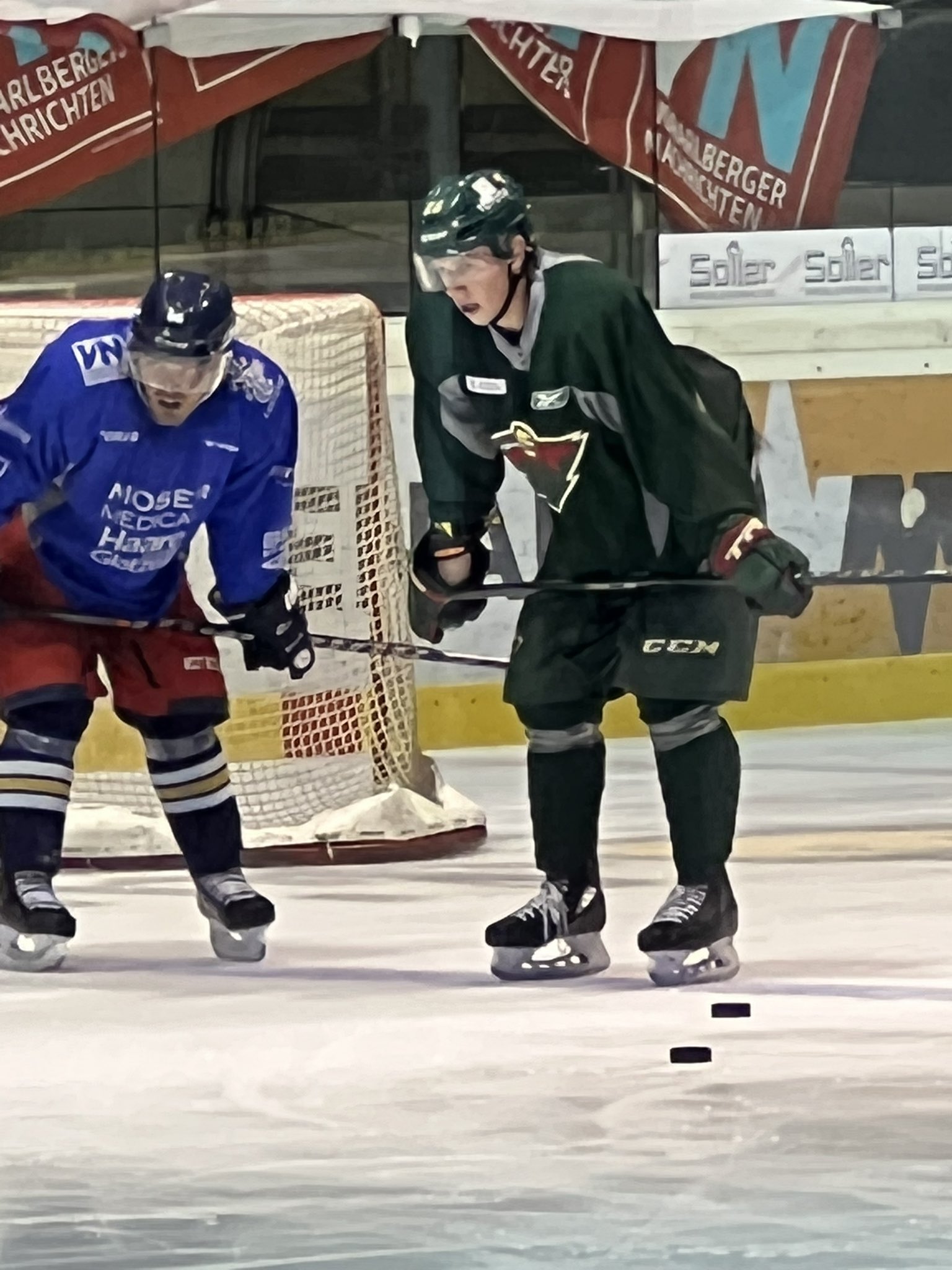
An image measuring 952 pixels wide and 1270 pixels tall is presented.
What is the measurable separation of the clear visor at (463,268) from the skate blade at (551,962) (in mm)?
770

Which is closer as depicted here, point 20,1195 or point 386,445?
point 20,1195

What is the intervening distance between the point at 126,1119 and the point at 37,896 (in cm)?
53

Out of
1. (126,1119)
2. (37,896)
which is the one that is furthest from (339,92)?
(126,1119)

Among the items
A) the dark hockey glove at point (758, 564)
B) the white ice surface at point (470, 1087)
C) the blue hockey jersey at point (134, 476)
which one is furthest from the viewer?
the blue hockey jersey at point (134, 476)

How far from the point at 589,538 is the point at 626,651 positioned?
0.13 m

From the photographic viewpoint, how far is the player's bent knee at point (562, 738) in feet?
8.45

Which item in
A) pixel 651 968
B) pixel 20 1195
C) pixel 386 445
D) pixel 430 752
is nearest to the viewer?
pixel 20 1195

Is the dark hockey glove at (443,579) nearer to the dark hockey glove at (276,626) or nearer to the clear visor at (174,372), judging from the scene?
the dark hockey glove at (276,626)

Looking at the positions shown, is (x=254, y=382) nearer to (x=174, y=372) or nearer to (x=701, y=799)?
(x=174, y=372)

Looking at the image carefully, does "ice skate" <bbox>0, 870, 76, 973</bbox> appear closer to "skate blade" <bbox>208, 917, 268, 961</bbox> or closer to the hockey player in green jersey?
"skate blade" <bbox>208, 917, 268, 961</bbox>

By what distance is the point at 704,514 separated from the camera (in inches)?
98.1

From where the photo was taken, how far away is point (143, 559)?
8.71 ft

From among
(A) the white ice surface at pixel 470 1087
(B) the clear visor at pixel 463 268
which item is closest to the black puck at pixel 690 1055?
(A) the white ice surface at pixel 470 1087

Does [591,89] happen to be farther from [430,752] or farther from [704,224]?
[430,752]
